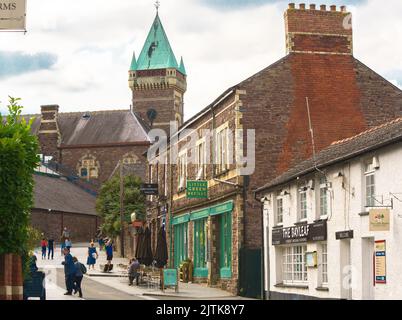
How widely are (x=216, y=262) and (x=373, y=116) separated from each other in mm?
9189

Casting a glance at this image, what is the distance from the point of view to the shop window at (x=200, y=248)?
38.0m

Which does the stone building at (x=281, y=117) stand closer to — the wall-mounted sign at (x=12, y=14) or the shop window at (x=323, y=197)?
the shop window at (x=323, y=197)

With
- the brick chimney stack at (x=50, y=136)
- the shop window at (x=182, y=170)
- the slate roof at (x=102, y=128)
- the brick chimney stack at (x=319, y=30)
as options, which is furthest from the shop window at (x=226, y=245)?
the brick chimney stack at (x=50, y=136)

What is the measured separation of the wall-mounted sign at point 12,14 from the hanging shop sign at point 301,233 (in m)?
11.8

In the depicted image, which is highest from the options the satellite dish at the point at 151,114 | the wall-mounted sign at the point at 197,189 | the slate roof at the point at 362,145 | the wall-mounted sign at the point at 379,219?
the satellite dish at the point at 151,114

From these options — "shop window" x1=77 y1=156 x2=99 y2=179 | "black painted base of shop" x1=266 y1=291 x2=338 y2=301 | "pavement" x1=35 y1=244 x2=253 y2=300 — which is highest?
"shop window" x1=77 y1=156 x2=99 y2=179

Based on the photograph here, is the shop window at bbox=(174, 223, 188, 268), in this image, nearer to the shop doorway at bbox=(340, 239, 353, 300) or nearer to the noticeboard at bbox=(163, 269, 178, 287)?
the noticeboard at bbox=(163, 269, 178, 287)

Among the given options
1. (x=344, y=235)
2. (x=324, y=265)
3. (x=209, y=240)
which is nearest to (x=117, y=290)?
(x=209, y=240)

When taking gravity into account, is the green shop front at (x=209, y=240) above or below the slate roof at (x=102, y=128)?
below

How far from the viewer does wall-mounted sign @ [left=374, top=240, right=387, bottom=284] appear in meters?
20.5

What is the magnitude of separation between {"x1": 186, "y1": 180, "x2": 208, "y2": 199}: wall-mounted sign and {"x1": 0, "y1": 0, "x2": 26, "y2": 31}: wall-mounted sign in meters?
20.9

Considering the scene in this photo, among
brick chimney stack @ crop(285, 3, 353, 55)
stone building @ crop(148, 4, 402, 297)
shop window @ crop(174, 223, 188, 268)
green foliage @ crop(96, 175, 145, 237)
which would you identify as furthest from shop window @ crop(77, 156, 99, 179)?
brick chimney stack @ crop(285, 3, 353, 55)

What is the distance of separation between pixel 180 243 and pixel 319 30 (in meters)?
14.6
